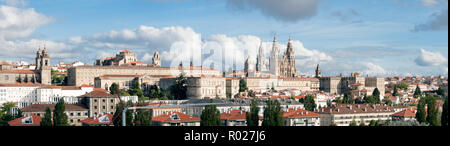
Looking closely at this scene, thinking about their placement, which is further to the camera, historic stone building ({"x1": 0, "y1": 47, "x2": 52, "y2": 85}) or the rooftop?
historic stone building ({"x1": 0, "y1": 47, "x2": 52, "y2": 85})

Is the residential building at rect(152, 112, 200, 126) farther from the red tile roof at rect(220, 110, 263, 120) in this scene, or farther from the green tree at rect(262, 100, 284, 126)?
the green tree at rect(262, 100, 284, 126)

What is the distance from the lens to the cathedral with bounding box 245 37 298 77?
8675 centimetres

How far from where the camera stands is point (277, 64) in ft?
289

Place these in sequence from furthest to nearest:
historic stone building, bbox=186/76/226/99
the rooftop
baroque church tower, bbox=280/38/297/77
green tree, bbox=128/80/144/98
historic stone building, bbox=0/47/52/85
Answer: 1. baroque church tower, bbox=280/38/297/77
2. historic stone building, bbox=0/47/52/85
3. green tree, bbox=128/80/144/98
4. historic stone building, bbox=186/76/226/99
5. the rooftop

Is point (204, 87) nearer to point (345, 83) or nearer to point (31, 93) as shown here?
point (31, 93)

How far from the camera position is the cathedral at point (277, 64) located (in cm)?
8675

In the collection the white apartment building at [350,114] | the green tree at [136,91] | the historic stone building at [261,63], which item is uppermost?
the historic stone building at [261,63]

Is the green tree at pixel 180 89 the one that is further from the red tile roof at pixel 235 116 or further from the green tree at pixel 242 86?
the red tile roof at pixel 235 116

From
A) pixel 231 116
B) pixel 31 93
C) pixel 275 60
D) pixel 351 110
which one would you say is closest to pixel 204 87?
pixel 31 93

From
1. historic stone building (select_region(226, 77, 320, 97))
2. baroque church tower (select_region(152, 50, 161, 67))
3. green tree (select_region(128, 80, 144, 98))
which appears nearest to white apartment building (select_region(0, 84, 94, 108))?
green tree (select_region(128, 80, 144, 98))

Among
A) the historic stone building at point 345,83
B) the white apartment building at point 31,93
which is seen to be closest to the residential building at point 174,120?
the white apartment building at point 31,93
